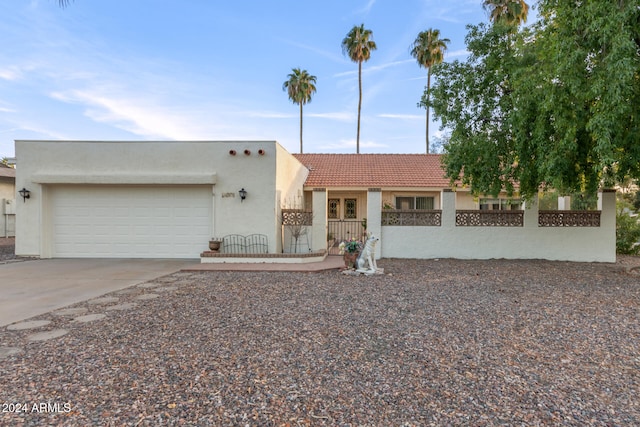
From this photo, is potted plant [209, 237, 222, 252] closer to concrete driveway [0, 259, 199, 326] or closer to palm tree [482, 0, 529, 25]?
concrete driveway [0, 259, 199, 326]

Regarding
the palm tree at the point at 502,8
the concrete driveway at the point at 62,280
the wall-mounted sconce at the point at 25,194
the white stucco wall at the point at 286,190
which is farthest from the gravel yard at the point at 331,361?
the palm tree at the point at 502,8

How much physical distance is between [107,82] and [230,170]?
9.16m

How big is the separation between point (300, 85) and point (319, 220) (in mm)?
23289

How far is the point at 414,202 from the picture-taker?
18109 millimetres

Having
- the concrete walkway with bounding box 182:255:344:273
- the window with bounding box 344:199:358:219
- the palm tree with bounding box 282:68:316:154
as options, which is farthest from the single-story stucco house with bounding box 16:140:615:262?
the palm tree with bounding box 282:68:316:154

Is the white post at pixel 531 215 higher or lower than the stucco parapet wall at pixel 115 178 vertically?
lower

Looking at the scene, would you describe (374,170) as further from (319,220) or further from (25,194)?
(25,194)

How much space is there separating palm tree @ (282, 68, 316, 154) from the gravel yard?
91.9ft

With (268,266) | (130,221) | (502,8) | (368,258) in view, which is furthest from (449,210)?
(502,8)

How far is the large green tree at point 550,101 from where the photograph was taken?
22.8 feet

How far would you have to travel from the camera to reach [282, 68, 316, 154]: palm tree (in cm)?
3186

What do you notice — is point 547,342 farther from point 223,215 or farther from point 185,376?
point 223,215

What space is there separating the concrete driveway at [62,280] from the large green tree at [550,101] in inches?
381

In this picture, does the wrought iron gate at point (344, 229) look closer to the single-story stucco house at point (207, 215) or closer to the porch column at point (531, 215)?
the single-story stucco house at point (207, 215)
